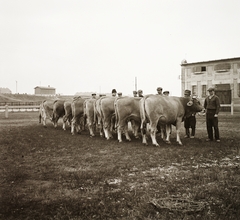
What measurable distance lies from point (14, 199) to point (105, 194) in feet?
5.38

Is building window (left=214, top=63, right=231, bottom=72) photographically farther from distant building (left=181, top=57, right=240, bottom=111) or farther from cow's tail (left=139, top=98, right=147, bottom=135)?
cow's tail (left=139, top=98, right=147, bottom=135)

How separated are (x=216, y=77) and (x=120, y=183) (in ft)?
103

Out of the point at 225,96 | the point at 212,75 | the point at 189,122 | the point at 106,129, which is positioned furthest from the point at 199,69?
the point at 106,129

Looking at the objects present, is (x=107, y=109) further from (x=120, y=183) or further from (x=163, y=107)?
(x=120, y=183)

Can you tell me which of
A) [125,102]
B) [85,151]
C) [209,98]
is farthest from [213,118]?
[85,151]

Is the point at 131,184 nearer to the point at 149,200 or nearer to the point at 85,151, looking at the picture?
the point at 149,200

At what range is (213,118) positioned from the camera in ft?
35.9

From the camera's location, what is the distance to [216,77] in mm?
33656

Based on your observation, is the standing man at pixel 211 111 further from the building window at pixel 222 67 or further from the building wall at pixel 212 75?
the building window at pixel 222 67

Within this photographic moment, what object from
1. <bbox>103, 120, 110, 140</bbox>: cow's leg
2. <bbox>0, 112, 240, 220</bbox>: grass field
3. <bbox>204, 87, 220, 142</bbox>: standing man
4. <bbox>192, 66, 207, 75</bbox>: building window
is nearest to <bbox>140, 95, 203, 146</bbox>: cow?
<bbox>204, 87, 220, 142</bbox>: standing man

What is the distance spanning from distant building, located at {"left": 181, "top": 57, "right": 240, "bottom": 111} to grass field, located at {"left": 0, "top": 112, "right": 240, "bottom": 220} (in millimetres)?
24504

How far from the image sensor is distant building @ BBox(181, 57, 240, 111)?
104ft

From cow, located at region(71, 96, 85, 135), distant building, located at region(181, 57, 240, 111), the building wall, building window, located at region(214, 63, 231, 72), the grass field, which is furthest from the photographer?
building window, located at region(214, 63, 231, 72)

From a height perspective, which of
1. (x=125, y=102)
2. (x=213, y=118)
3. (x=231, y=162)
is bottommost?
(x=231, y=162)
